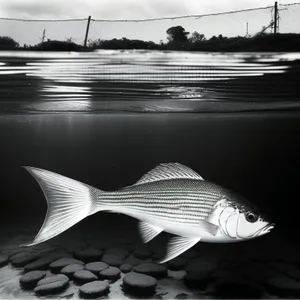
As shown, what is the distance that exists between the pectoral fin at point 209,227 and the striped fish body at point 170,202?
20 millimetres

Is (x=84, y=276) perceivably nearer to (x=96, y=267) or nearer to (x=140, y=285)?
(x=96, y=267)

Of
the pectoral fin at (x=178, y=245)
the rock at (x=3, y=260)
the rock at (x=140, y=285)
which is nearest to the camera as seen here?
the pectoral fin at (x=178, y=245)

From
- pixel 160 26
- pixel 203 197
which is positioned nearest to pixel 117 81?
pixel 160 26

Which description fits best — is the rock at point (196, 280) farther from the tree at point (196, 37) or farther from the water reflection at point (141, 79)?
the tree at point (196, 37)

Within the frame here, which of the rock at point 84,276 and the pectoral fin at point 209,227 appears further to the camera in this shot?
the rock at point 84,276

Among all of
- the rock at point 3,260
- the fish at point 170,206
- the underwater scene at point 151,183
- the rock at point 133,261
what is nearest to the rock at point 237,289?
the underwater scene at point 151,183

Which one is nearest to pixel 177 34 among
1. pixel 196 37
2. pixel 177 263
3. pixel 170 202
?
pixel 196 37

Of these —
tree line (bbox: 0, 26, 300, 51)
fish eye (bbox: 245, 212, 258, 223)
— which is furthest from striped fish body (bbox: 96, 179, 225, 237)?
tree line (bbox: 0, 26, 300, 51)

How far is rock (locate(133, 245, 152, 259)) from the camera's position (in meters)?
1.95

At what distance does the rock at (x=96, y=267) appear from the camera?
1.99m

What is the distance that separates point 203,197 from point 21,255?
1.13 metres

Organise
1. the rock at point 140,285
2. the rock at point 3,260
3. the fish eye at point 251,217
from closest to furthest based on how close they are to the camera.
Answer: the fish eye at point 251,217 < the rock at point 140,285 < the rock at point 3,260

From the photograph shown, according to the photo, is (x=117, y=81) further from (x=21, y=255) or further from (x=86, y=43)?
(x=21, y=255)

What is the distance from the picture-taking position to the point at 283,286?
194 centimetres
